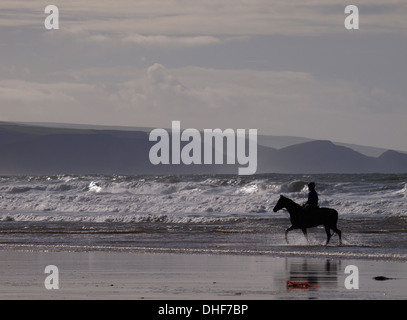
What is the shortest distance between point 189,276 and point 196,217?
21798 mm

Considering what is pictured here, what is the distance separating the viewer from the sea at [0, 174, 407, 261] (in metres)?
25.3

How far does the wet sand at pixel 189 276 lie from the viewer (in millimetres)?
14664

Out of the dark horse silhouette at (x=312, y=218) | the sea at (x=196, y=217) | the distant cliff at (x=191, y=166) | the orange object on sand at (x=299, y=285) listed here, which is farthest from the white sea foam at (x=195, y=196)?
the distant cliff at (x=191, y=166)

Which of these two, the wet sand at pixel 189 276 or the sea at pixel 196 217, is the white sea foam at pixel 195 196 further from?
the wet sand at pixel 189 276

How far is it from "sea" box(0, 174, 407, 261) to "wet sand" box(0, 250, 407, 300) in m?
2.04

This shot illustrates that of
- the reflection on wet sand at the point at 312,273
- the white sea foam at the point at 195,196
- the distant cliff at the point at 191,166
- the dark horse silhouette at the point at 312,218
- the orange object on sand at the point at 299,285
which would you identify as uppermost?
the distant cliff at the point at 191,166

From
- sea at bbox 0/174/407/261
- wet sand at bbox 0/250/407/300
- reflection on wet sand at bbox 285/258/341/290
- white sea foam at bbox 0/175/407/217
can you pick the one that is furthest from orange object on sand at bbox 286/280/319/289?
white sea foam at bbox 0/175/407/217

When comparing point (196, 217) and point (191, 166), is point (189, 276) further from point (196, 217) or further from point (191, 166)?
point (191, 166)

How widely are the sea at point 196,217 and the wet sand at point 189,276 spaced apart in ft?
6.70

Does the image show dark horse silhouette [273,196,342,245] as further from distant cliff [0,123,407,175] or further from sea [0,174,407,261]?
distant cliff [0,123,407,175]

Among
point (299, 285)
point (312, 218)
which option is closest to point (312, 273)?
point (299, 285)

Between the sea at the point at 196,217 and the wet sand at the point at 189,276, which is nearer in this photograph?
the wet sand at the point at 189,276

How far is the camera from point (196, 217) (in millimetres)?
39188
